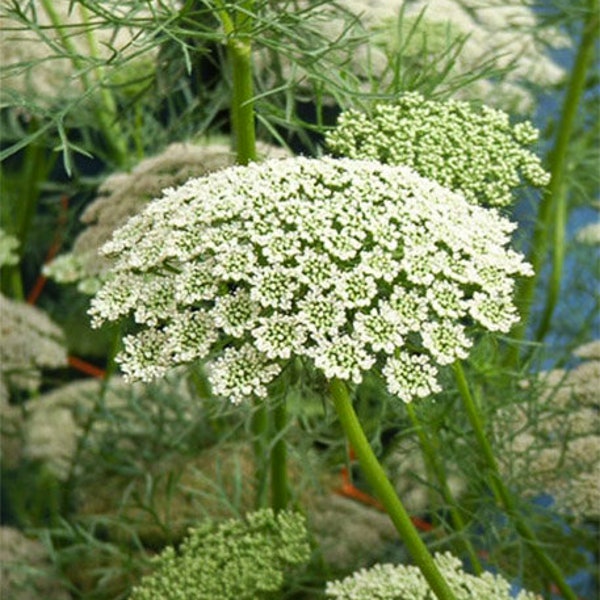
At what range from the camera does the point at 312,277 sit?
723 mm

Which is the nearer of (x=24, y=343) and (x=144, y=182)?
(x=144, y=182)

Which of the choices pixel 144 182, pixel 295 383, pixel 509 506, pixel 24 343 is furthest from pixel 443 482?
pixel 24 343

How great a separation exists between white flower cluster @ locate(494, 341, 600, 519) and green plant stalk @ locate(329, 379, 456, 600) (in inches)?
10.7

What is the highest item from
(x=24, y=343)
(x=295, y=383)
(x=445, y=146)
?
(x=445, y=146)

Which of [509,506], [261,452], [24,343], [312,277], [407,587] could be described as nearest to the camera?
[312,277]

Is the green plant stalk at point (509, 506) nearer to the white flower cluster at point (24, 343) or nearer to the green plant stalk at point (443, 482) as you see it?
the green plant stalk at point (443, 482)

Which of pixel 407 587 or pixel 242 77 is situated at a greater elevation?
pixel 242 77

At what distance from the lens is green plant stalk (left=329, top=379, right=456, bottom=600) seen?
2.48 feet

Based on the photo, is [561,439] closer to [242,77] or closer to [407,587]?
[407,587]

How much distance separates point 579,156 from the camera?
1.44 m

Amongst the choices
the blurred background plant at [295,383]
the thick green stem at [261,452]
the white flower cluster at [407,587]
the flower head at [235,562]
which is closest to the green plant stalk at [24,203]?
the blurred background plant at [295,383]

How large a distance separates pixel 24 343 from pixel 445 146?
0.64m

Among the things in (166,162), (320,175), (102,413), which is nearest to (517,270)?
(320,175)

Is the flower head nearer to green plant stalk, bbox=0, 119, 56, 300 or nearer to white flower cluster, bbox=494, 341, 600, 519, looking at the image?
white flower cluster, bbox=494, 341, 600, 519
